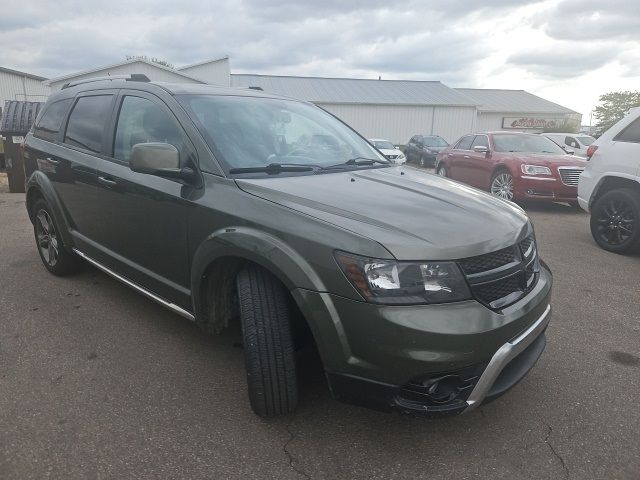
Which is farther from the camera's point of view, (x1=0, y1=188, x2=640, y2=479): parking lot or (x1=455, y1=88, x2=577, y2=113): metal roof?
(x1=455, y1=88, x2=577, y2=113): metal roof

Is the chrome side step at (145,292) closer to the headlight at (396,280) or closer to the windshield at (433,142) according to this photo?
the headlight at (396,280)

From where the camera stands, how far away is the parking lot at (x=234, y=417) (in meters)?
2.24

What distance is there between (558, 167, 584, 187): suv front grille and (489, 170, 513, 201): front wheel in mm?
866

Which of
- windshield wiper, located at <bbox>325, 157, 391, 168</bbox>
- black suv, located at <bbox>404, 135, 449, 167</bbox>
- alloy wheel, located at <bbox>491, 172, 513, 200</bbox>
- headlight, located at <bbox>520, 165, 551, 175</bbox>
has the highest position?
windshield wiper, located at <bbox>325, 157, 391, 168</bbox>

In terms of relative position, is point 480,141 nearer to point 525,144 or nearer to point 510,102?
point 525,144

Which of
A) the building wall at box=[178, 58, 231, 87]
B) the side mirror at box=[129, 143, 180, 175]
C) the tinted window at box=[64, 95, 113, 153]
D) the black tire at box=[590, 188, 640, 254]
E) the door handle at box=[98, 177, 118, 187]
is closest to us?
the side mirror at box=[129, 143, 180, 175]

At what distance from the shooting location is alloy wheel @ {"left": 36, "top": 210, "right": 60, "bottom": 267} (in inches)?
178

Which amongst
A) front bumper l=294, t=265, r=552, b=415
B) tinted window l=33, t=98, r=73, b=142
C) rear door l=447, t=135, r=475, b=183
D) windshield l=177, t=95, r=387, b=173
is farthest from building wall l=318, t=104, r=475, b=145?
front bumper l=294, t=265, r=552, b=415

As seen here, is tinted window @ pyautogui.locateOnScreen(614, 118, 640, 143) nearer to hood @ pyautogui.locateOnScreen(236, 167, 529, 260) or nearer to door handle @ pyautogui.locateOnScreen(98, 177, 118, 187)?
hood @ pyautogui.locateOnScreen(236, 167, 529, 260)

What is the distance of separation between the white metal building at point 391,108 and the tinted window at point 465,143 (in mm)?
24809

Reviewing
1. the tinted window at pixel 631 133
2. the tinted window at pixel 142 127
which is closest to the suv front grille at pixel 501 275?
the tinted window at pixel 142 127

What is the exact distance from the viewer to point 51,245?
182 inches

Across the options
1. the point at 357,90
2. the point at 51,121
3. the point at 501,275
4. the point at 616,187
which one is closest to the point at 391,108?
the point at 357,90

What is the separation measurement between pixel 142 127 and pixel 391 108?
35389mm
